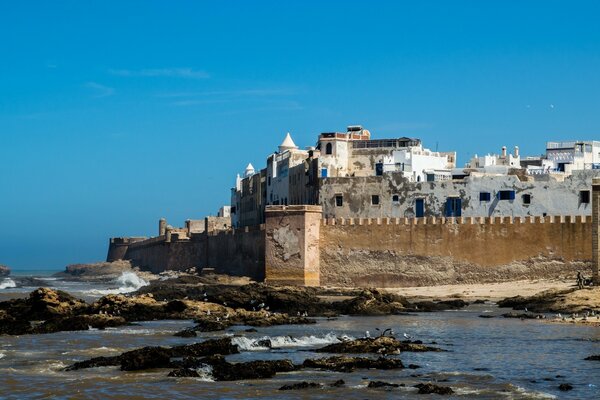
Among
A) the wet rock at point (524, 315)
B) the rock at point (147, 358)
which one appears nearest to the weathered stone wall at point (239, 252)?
the wet rock at point (524, 315)

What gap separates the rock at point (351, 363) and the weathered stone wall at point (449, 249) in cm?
2081

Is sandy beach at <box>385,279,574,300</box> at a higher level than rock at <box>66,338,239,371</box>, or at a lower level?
higher

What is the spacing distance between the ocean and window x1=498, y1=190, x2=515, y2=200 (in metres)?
16.1

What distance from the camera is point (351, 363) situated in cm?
1658

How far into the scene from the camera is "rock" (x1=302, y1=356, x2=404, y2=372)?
16.5 metres

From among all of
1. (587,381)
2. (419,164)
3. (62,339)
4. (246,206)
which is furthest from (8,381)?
(246,206)

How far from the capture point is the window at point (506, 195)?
135ft

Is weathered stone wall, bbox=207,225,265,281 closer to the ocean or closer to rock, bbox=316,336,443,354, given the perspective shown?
the ocean

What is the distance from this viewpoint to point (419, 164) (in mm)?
47125

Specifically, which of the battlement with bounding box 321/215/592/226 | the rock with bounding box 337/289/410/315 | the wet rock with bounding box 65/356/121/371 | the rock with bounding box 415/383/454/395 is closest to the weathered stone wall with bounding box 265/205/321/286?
the battlement with bounding box 321/215/592/226

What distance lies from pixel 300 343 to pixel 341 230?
19.1 metres

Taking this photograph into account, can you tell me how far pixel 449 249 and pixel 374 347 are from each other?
777 inches

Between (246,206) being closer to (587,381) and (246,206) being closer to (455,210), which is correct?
(455,210)

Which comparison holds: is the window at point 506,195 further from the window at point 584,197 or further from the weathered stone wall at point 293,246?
the weathered stone wall at point 293,246
